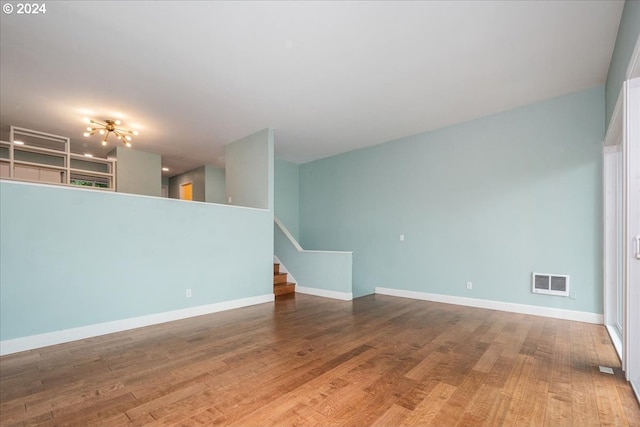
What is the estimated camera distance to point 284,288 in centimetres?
575

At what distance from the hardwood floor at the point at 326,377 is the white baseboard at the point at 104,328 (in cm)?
12

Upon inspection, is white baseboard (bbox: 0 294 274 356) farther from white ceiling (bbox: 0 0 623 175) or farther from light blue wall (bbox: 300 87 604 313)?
light blue wall (bbox: 300 87 604 313)

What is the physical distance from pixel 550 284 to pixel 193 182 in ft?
29.1

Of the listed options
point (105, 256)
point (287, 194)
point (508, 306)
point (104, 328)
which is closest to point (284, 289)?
point (287, 194)

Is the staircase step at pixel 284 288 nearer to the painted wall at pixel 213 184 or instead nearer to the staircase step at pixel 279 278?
the staircase step at pixel 279 278

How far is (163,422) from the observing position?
1709 millimetres

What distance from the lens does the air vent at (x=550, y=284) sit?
3.95 m

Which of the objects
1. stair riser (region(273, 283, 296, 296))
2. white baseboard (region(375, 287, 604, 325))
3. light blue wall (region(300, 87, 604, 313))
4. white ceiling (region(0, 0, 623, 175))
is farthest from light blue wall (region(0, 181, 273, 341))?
white baseboard (region(375, 287, 604, 325))

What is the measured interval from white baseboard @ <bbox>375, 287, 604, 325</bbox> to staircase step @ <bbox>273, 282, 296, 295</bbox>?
188 cm

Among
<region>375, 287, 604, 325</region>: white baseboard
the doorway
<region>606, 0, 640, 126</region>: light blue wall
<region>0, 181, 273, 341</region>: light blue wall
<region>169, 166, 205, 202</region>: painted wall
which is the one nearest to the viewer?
<region>606, 0, 640, 126</region>: light blue wall

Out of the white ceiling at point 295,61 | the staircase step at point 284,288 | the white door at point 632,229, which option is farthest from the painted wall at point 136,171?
the white door at point 632,229

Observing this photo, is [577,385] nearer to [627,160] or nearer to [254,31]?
[627,160]

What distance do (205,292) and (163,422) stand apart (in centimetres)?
273

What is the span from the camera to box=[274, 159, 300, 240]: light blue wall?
286 inches
